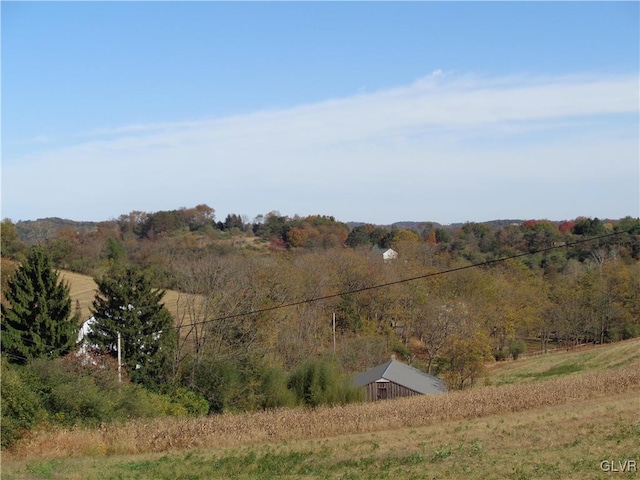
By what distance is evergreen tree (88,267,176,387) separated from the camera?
3572 centimetres

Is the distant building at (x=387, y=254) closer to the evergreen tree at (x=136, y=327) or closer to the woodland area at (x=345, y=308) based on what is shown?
the woodland area at (x=345, y=308)

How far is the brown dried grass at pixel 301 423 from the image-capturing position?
2175 cm

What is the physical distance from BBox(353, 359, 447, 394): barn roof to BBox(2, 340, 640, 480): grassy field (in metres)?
7.02

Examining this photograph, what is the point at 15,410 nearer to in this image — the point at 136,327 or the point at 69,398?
the point at 69,398

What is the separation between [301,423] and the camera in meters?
23.5

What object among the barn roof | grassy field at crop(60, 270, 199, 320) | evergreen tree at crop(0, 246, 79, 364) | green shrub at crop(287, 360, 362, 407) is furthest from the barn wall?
grassy field at crop(60, 270, 199, 320)

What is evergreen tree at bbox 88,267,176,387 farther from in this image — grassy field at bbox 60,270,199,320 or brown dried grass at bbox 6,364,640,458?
grassy field at bbox 60,270,199,320

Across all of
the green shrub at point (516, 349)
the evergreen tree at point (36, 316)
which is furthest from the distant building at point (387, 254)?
the evergreen tree at point (36, 316)

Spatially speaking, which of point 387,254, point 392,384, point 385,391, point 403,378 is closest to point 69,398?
point 385,391

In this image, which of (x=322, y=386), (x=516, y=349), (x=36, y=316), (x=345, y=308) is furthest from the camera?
(x=516, y=349)

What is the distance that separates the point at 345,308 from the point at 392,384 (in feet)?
71.7

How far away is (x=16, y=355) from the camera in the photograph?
31.7m

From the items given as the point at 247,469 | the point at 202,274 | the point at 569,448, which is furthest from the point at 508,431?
the point at 202,274

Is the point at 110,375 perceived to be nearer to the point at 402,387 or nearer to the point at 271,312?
the point at 402,387
